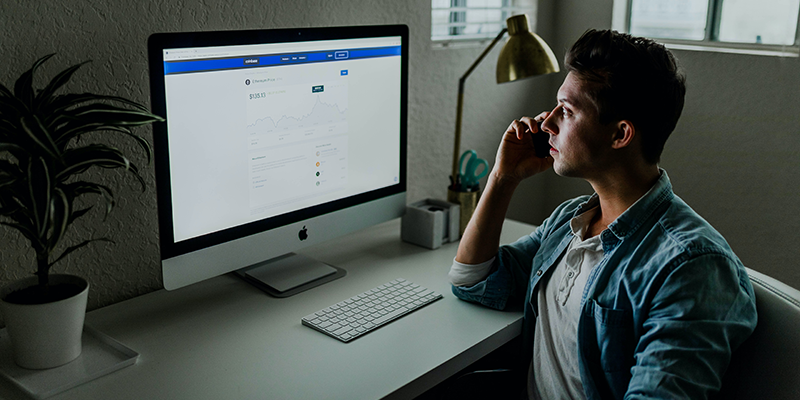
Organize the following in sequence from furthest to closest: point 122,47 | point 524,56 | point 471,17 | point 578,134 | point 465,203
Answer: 1. point 471,17
2. point 465,203
3. point 524,56
4. point 122,47
5. point 578,134

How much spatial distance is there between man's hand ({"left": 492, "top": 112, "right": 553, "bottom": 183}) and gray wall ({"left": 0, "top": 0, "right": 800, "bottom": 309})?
59cm

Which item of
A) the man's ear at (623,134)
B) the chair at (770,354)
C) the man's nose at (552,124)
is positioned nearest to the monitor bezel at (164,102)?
the man's nose at (552,124)

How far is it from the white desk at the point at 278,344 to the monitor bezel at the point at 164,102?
6.4 inches

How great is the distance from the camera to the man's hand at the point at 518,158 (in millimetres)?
1579

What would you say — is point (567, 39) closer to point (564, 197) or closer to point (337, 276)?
point (564, 197)

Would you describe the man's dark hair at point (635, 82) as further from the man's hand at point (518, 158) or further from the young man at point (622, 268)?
the man's hand at point (518, 158)

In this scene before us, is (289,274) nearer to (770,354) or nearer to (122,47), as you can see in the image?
(122,47)

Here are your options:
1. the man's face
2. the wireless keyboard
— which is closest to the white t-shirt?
the man's face

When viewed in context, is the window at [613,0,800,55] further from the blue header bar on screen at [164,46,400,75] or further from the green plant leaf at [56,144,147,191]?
the green plant leaf at [56,144,147,191]

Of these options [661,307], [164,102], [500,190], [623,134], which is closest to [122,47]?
[164,102]

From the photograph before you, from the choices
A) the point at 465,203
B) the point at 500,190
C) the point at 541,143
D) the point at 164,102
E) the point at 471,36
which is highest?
the point at 471,36

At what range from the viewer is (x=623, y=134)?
128 centimetres

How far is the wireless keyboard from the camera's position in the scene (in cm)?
138

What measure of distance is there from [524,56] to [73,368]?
4.03ft
